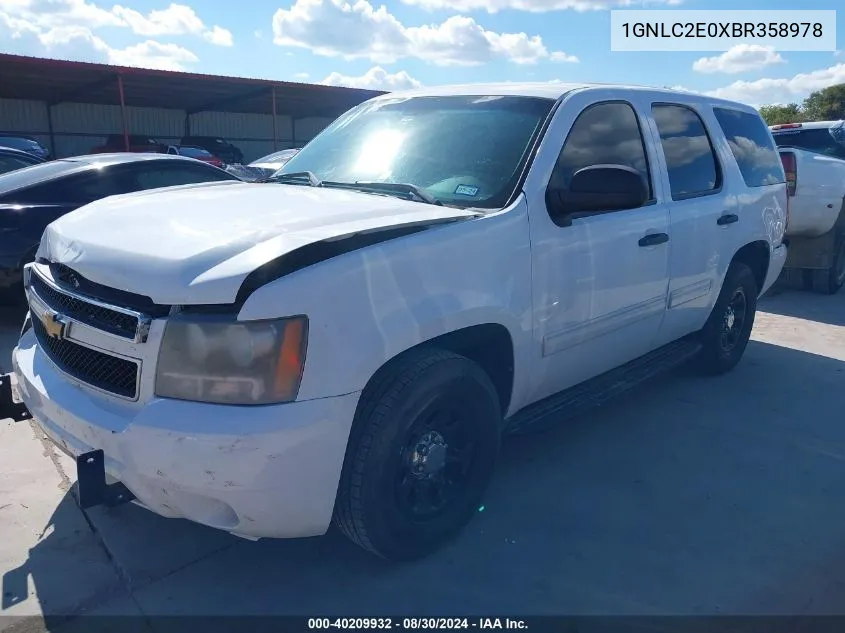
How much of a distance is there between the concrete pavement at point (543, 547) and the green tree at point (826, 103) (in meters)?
45.8

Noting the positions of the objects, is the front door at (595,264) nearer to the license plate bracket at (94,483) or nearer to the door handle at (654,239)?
the door handle at (654,239)

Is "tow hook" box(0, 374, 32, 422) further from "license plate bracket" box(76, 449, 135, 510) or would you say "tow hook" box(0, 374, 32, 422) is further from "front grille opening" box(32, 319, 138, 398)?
"license plate bracket" box(76, 449, 135, 510)

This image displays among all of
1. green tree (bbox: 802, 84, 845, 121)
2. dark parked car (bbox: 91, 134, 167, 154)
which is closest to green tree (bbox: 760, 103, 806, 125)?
green tree (bbox: 802, 84, 845, 121)

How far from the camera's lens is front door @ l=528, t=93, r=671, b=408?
3295 millimetres

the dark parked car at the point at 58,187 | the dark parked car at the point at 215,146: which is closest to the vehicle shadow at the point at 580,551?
the dark parked car at the point at 58,187

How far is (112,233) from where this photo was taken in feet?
8.98

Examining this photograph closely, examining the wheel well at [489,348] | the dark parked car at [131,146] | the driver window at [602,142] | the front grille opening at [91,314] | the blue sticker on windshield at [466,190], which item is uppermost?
the dark parked car at [131,146]

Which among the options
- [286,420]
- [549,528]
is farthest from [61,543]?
[549,528]

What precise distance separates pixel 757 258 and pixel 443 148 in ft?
10.0

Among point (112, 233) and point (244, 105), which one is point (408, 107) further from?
point (244, 105)

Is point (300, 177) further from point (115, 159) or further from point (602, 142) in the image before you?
point (115, 159)

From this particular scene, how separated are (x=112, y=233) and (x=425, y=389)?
1.29 metres

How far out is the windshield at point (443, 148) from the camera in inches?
130

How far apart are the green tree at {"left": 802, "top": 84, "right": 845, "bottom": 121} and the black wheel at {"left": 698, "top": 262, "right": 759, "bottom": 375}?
43.8 metres
